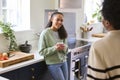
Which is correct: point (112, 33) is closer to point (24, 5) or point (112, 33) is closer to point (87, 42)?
point (24, 5)

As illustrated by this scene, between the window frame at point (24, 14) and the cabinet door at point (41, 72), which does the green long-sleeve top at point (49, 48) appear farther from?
the window frame at point (24, 14)

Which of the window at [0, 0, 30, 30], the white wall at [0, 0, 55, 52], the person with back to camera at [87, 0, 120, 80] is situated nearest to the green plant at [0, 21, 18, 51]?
the white wall at [0, 0, 55, 52]

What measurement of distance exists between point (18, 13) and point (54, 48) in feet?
3.30

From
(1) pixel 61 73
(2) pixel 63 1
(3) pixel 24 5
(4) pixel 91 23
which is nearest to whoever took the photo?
(1) pixel 61 73

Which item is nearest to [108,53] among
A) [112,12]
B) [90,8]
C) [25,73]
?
[112,12]

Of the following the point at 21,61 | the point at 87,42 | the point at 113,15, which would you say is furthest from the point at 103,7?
the point at 87,42

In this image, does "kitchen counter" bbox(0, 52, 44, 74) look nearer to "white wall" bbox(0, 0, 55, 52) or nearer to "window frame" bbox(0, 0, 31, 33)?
"white wall" bbox(0, 0, 55, 52)

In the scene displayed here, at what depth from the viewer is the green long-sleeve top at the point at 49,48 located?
2.38 meters

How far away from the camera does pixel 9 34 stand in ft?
8.52

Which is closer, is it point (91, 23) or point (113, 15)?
point (113, 15)

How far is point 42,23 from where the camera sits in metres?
3.25

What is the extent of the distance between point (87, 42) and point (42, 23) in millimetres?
916

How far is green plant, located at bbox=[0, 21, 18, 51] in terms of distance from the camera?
2.58 m

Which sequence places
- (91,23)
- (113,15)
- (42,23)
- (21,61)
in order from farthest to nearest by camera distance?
(91,23) → (42,23) → (21,61) → (113,15)
